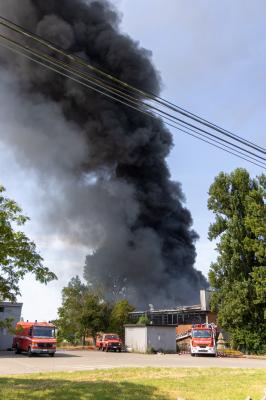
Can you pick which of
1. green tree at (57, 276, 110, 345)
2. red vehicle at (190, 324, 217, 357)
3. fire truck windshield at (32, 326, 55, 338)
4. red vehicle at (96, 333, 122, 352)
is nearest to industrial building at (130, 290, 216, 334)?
green tree at (57, 276, 110, 345)

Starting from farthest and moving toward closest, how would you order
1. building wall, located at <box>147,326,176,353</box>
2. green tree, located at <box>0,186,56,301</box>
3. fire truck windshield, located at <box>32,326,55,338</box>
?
building wall, located at <box>147,326,176,353</box>, fire truck windshield, located at <box>32,326,55,338</box>, green tree, located at <box>0,186,56,301</box>

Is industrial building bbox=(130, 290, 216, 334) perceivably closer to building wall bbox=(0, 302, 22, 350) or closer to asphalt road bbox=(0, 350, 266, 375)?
building wall bbox=(0, 302, 22, 350)

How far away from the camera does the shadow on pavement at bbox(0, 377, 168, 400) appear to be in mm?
9469

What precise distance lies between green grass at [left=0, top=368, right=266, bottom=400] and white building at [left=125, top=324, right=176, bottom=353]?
21346mm

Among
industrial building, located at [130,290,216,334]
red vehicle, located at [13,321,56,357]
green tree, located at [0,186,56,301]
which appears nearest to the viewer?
green tree, located at [0,186,56,301]

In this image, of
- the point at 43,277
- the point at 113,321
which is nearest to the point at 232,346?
the point at 113,321

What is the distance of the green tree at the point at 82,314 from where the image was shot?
41344mm

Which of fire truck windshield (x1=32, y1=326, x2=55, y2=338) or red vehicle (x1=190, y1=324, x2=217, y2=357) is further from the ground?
fire truck windshield (x1=32, y1=326, x2=55, y2=338)

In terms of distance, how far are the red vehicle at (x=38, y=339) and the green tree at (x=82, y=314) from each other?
12337 mm

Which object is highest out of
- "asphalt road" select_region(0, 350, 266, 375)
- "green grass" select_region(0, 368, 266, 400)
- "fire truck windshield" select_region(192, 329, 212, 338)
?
"fire truck windshield" select_region(192, 329, 212, 338)

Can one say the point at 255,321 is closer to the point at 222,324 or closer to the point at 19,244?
the point at 222,324

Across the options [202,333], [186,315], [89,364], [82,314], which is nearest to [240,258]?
[202,333]

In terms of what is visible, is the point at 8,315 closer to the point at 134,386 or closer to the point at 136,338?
the point at 136,338

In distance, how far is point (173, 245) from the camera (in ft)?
233
